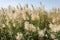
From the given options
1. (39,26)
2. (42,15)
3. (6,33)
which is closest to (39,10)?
(42,15)

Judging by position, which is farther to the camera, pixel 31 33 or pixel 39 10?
pixel 39 10

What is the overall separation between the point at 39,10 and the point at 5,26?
2.55ft

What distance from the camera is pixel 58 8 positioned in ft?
17.6

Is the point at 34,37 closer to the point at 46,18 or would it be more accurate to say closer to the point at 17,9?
the point at 46,18

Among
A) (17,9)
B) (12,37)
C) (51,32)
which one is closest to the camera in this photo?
(51,32)

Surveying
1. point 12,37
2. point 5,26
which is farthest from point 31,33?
point 5,26

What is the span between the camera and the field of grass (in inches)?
184

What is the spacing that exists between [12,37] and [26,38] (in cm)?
35

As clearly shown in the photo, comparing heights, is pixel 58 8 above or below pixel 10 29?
above

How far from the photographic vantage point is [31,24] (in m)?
4.71

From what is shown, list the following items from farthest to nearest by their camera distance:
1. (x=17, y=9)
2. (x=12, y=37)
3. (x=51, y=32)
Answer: (x=17, y=9) < (x=12, y=37) < (x=51, y=32)

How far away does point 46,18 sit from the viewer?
16.9ft

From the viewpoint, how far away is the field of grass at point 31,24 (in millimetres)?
4676

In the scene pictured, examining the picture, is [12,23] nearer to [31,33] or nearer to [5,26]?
[5,26]
